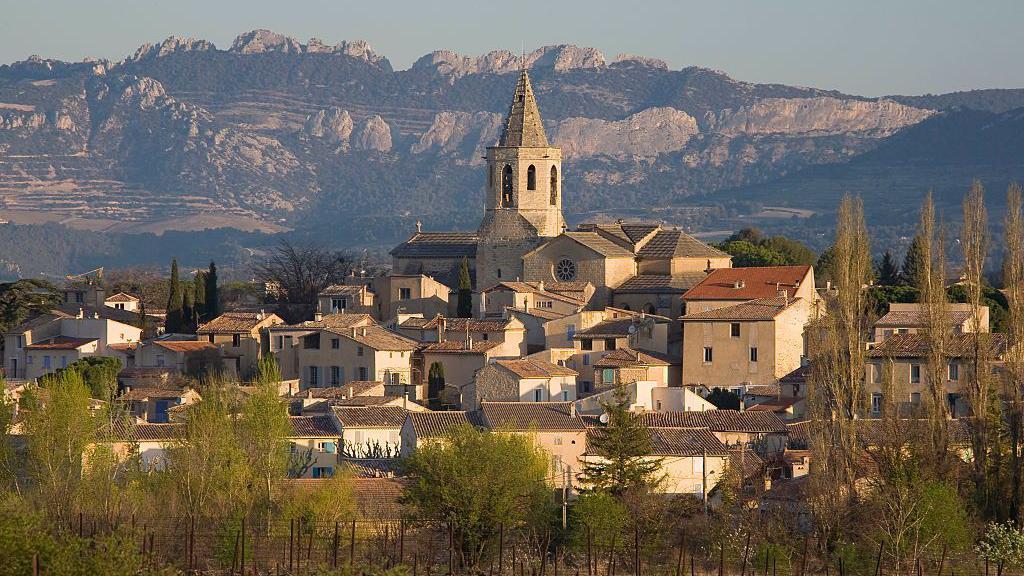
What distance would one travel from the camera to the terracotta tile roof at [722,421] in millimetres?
44688

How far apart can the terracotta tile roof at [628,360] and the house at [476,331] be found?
10.3 ft

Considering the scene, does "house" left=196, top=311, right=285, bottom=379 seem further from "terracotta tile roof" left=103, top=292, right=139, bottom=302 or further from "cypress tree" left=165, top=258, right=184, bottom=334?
"terracotta tile roof" left=103, top=292, right=139, bottom=302

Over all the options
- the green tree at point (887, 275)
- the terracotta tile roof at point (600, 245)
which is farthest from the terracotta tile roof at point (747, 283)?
the green tree at point (887, 275)

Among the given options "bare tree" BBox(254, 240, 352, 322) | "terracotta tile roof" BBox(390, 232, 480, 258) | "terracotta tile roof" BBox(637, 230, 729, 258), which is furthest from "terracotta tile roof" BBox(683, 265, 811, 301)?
"bare tree" BBox(254, 240, 352, 322)

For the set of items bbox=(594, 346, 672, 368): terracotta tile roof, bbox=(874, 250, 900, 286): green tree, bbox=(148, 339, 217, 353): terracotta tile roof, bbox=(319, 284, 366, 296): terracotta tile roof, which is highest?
bbox=(874, 250, 900, 286): green tree

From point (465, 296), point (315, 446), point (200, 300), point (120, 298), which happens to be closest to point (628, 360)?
point (315, 446)

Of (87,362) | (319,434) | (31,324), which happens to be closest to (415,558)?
(319,434)

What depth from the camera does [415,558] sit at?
34.2m

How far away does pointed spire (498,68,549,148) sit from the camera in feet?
227

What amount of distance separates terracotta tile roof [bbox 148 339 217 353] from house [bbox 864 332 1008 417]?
19.3m

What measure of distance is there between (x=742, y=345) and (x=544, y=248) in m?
12.4

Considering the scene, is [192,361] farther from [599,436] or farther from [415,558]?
[415,558]

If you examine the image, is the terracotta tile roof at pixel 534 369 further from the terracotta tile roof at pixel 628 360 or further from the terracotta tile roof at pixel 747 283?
the terracotta tile roof at pixel 747 283

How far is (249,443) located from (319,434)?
449 centimetres
